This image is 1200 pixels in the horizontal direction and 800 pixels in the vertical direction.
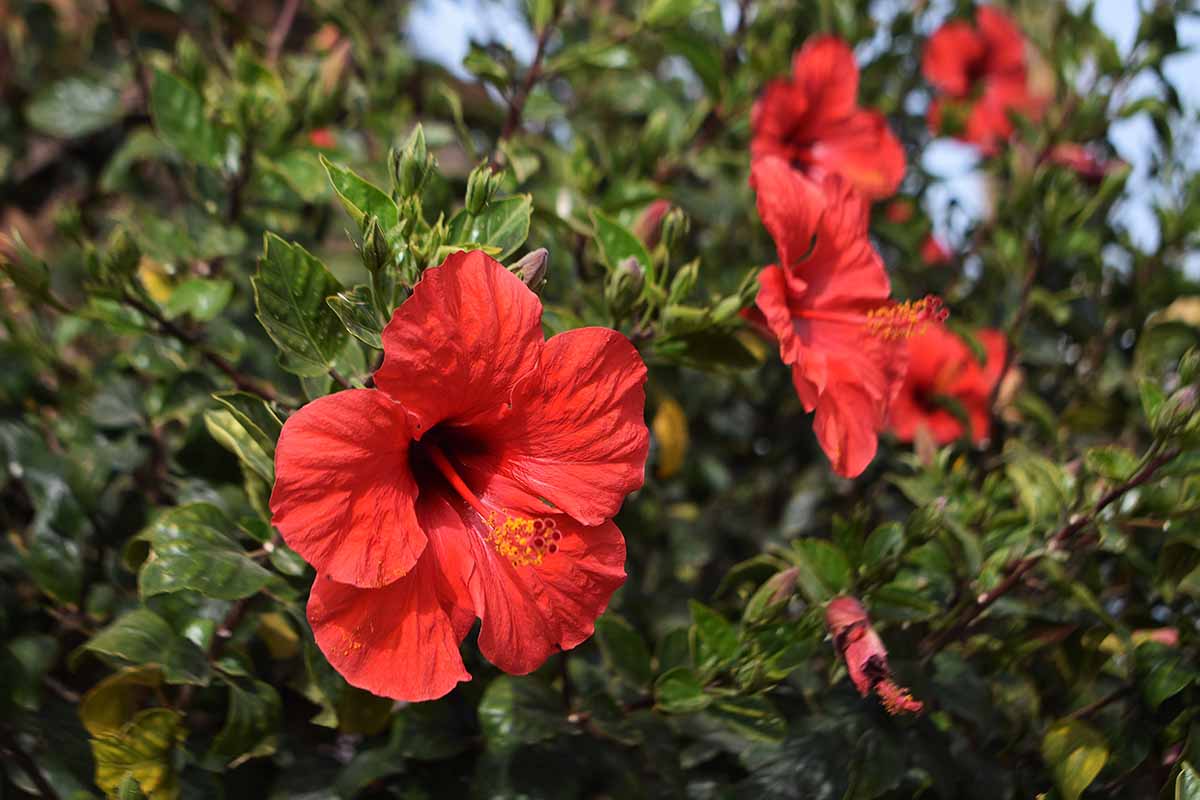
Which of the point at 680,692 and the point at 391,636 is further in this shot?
the point at 680,692

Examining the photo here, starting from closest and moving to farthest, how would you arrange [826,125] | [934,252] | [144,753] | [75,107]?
1. [144,753]
2. [826,125]
3. [75,107]
4. [934,252]

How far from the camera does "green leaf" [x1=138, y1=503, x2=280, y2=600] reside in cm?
111

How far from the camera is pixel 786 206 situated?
135 centimetres

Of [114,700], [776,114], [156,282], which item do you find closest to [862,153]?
[776,114]

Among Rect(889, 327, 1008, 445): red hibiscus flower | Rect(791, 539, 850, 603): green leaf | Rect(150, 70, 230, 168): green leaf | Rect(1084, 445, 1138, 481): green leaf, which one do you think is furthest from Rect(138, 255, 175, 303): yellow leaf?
Rect(1084, 445, 1138, 481): green leaf

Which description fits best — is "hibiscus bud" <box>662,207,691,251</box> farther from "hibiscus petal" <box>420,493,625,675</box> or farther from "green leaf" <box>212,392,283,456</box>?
"green leaf" <box>212,392,283,456</box>

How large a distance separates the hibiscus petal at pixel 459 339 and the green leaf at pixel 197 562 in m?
0.28

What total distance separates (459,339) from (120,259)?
0.56 meters

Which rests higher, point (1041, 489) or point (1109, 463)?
point (1109, 463)

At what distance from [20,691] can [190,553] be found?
411 millimetres

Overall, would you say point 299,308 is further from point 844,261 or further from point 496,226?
point 844,261

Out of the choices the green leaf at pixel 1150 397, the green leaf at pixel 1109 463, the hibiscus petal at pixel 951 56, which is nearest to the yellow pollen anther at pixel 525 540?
the green leaf at pixel 1109 463

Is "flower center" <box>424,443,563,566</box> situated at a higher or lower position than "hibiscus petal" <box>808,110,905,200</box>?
lower

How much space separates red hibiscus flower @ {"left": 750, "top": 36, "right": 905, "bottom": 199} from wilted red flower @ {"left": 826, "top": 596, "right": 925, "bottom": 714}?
32.6 inches
